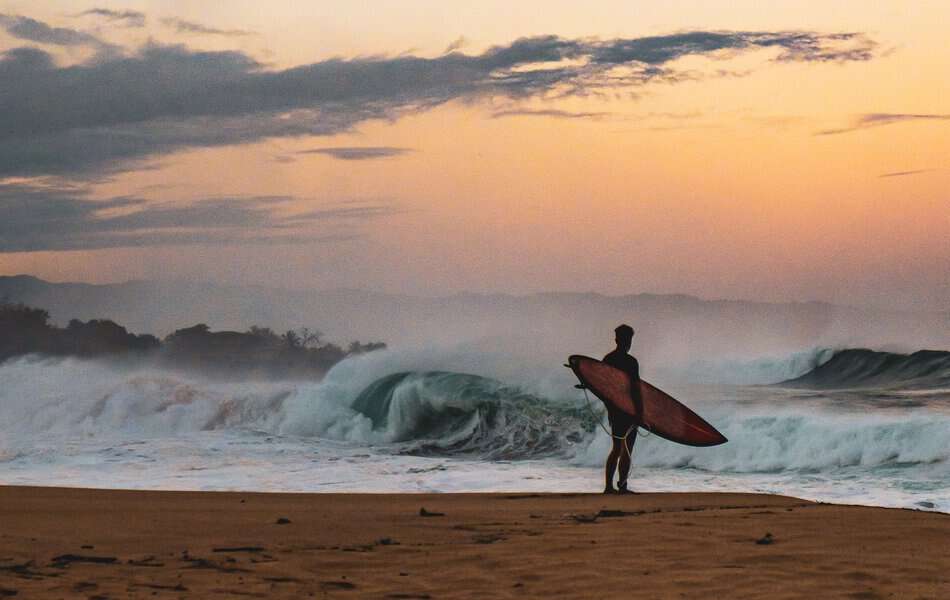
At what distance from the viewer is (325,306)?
185 ft

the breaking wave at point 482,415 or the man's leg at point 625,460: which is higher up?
the man's leg at point 625,460

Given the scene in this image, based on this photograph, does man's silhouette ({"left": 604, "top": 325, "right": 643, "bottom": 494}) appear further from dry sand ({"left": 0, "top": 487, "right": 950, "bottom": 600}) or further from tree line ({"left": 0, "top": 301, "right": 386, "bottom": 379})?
tree line ({"left": 0, "top": 301, "right": 386, "bottom": 379})

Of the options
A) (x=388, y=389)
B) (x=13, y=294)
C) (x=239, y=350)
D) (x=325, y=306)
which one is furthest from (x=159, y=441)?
(x=13, y=294)

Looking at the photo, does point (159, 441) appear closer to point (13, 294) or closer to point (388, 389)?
point (388, 389)

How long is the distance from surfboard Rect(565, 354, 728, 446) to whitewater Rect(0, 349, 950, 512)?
71 cm

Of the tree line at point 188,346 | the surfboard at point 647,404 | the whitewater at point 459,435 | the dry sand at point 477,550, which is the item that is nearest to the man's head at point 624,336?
the surfboard at point 647,404

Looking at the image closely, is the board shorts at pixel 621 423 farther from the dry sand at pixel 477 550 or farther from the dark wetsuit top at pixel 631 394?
the dry sand at pixel 477 550

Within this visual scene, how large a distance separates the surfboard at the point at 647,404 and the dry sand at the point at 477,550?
62.4 inches

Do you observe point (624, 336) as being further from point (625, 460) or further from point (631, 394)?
point (625, 460)

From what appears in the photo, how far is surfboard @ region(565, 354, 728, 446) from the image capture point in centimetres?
1130

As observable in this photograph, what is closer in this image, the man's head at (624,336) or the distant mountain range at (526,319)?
the man's head at (624,336)

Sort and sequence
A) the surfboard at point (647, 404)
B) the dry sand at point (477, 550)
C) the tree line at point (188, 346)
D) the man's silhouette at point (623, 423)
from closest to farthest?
the dry sand at point (477, 550)
the man's silhouette at point (623, 423)
the surfboard at point (647, 404)
the tree line at point (188, 346)

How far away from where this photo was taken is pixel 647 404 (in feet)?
40.8

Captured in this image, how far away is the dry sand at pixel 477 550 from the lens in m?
5.86
